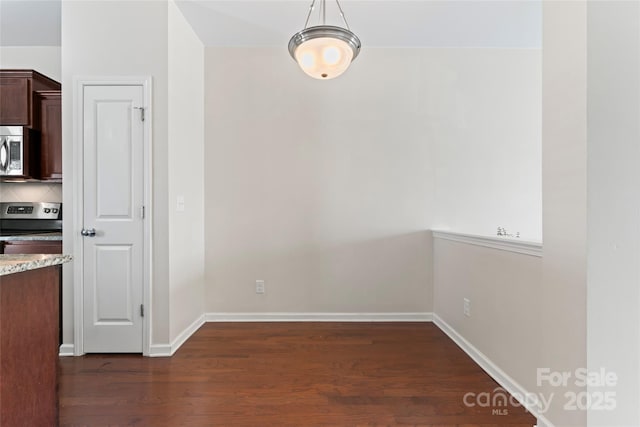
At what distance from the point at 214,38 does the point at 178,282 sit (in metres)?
2.42

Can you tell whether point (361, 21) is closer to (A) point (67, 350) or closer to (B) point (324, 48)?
(B) point (324, 48)

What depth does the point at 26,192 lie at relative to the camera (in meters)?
3.51

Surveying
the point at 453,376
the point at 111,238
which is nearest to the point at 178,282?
the point at 111,238

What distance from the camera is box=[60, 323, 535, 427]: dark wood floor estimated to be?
1.88 metres

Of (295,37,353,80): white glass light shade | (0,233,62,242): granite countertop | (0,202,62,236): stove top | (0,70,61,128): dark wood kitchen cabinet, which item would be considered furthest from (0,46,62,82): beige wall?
(295,37,353,80): white glass light shade

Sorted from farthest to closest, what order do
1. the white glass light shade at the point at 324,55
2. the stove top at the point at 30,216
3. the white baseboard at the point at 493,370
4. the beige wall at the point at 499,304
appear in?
1. the stove top at the point at 30,216
2. the white glass light shade at the point at 324,55
3. the beige wall at the point at 499,304
4. the white baseboard at the point at 493,370

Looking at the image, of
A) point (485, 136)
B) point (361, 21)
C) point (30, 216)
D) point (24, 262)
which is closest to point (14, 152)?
point (30, 216)

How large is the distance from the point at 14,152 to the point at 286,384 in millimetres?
3209

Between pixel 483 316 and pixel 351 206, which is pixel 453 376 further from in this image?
pixel 351 206

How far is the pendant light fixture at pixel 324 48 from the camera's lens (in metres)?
2.03

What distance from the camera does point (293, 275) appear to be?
3564 millimetres

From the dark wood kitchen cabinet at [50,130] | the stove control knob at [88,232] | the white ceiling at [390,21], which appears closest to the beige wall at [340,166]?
the white ceiling at [390,21]

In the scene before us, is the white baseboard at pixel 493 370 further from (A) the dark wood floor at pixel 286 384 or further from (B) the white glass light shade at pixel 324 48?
(B) the white glass light shade at pixel 324 48

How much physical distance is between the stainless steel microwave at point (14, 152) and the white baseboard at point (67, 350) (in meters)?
1.63
